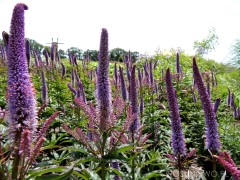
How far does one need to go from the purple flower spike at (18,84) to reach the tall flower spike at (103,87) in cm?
101

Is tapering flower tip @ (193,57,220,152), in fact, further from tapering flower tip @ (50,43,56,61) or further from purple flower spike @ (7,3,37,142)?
tapering flower tip @ (50,43,56,61)

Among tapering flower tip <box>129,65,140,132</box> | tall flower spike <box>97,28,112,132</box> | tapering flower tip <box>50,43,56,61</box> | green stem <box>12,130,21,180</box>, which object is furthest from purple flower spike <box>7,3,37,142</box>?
tapering flower tip <box>50,43,56,61</box>

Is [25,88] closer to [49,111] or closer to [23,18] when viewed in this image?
[23,18]

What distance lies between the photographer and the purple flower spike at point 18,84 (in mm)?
1538

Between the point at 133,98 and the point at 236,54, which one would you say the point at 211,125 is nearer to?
the point at 133,98

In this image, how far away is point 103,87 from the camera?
104 inches

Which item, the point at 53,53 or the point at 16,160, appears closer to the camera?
the point at 16,160

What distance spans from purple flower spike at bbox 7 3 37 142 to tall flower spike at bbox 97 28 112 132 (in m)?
1.01

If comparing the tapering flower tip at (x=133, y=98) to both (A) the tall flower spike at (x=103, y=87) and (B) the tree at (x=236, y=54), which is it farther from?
(B) the tree at (x=236, y=54)

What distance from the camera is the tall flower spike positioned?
8.38 feet

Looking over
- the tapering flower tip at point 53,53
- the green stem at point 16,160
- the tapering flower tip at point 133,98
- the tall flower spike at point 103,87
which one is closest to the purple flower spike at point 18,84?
the green stem at point 16,160

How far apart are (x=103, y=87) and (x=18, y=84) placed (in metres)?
1.13

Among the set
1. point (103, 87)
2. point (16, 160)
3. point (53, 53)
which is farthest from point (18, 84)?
point (53, 53)

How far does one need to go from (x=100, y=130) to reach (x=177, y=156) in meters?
0.95
